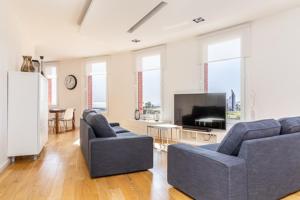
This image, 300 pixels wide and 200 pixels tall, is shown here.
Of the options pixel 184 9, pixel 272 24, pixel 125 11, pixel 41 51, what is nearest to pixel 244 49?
pixel 272 24

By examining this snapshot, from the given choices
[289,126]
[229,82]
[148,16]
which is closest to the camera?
[289,126]

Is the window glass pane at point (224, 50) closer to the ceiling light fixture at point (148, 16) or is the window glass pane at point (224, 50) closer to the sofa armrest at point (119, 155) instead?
the ceiling light fixture at point (148, 16)

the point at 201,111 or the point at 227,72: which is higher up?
the point at 227,72

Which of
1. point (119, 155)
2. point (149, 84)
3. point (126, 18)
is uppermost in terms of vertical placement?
point (126, 18)

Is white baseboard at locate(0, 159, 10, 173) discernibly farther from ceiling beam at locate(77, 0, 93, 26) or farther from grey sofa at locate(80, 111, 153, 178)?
ceiling beam at locate(77, 0, 93, 26)

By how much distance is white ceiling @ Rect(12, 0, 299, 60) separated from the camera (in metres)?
3.18

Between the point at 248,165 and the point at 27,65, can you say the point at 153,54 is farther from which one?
the point at 248,165

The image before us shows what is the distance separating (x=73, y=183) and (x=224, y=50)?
369cm

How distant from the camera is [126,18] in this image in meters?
3.63

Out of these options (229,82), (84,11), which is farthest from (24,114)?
(229,82)

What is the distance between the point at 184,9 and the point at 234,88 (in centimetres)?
193

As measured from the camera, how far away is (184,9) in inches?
130

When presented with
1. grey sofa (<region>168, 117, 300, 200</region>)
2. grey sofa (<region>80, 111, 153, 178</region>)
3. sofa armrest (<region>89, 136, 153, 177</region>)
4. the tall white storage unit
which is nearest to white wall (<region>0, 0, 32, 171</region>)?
the tall white storage unit

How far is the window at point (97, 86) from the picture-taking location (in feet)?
23.6
